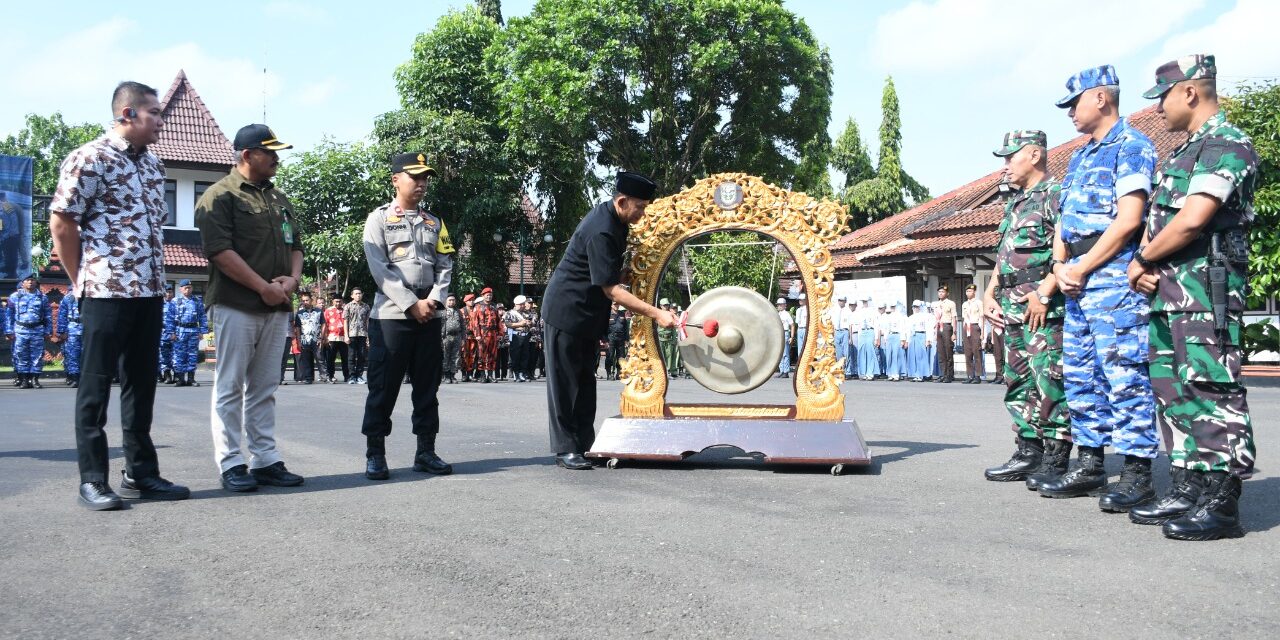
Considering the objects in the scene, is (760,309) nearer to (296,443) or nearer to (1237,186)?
(1237,186)

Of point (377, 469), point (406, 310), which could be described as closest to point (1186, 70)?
point (406, 310)

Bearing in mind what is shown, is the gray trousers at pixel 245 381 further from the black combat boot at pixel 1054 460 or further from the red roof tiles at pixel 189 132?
the red roof tiles at pixel 189 132

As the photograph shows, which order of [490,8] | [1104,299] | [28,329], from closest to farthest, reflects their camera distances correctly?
[1104,299], [28,329], [490,8]

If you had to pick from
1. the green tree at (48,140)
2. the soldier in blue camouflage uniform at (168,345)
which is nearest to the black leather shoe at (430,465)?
the soldier in blue camouflage uniform at (168,345)

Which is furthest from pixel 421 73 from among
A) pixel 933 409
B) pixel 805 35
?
pixel 933 409

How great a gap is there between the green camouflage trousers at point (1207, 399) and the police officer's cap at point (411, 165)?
4.25 meters

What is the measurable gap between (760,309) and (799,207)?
776 millimetres

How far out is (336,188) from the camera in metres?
35.2

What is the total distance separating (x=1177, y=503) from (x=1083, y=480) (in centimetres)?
87

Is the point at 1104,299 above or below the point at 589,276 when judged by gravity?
below

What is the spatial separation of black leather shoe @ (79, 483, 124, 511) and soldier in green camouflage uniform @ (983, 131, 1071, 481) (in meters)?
4.88

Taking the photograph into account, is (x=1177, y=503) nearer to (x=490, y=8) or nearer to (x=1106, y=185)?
(x=1106, y=185)

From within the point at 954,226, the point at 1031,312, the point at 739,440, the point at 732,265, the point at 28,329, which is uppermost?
the point at 954,226

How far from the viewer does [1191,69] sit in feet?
15.3
